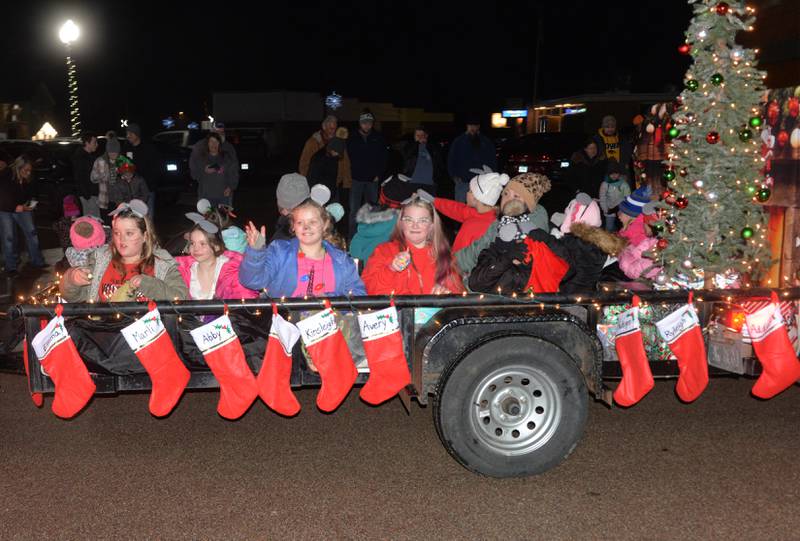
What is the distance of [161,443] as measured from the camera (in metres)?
5.06

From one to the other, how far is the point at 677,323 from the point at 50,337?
11.1 feet

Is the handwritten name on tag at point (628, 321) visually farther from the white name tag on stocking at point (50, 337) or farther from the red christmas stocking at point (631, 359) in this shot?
the white name tag on stocking at point (50, 337)

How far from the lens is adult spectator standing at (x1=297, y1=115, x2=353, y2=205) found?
39.4ft

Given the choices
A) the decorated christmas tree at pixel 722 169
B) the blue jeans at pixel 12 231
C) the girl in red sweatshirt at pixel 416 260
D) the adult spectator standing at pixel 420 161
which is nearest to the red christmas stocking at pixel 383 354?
the girl in red sweatshirt at pixel 416 260

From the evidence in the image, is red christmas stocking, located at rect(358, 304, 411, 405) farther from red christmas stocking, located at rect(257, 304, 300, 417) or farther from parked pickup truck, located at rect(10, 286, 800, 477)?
red christmas stocking, located at rect(257, 304, 300, 417)

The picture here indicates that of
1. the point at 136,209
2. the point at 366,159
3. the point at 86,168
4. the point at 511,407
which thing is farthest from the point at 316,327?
the point at 86,168

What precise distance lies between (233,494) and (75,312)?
127 cm

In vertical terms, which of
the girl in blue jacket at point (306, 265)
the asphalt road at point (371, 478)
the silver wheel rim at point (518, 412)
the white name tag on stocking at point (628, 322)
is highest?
the girl in blue jacket at point (306, 265)

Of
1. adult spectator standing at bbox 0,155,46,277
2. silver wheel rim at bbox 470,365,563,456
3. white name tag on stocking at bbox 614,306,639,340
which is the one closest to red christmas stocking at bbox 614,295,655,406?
white name tag on stocking at bbox 614,306,639,340

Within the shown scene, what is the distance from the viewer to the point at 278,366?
4.35 metres

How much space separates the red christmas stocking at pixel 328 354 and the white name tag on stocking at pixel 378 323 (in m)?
0.15

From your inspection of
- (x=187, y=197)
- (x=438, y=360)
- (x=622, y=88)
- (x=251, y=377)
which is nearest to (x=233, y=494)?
(x=251, y=377)

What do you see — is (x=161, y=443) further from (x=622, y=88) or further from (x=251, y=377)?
(x=622, y=88)

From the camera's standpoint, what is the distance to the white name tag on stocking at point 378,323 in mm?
4301
